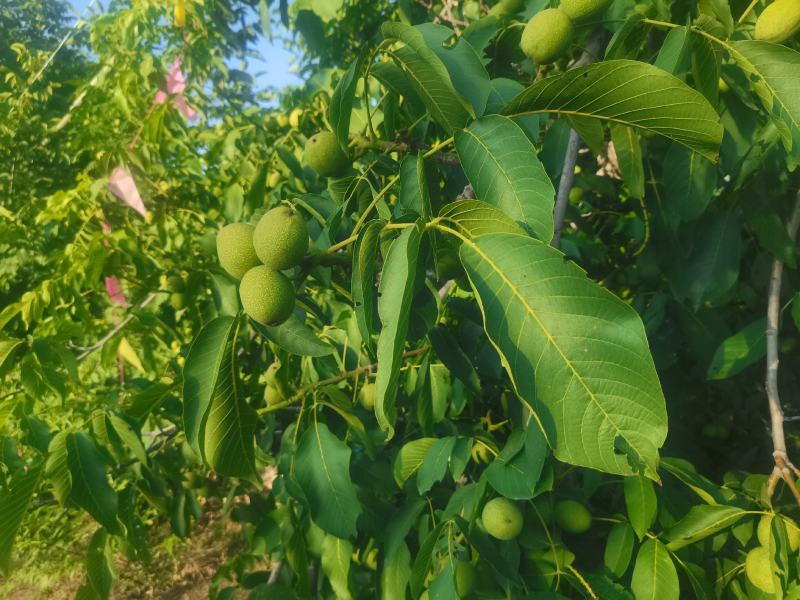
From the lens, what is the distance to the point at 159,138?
8.57ft

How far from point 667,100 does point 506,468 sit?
677mm

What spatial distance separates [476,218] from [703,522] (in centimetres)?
77

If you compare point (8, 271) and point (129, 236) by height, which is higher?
point (129, 236)

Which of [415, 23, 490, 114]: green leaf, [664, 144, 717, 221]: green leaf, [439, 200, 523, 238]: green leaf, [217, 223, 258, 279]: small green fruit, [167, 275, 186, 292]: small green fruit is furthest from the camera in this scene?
[167, 275, 186, 292]: small green fruit

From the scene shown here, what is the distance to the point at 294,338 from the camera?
99 cm

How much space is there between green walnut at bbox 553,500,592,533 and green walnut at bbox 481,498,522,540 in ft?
0.56

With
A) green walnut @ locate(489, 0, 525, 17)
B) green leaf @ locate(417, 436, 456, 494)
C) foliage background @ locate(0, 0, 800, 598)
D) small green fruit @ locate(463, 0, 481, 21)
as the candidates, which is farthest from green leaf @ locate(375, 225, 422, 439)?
small green fruit @ locate(463, 0, 481, 21)

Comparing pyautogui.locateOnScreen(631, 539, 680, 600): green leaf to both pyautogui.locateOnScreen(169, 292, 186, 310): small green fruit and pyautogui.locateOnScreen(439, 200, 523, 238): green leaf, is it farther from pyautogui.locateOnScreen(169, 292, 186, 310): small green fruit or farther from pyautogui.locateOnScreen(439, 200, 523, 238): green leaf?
pyautogui.locateOnScreen(169, 292, 186, 310): small green fruit

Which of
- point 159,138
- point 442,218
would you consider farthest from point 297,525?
point 159,138

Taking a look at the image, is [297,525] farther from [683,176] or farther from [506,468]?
[683,176]

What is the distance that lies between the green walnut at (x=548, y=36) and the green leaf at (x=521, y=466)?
0.66 meters

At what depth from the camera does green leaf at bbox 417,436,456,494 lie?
1.15 meters

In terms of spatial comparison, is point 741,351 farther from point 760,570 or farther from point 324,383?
point 324,383

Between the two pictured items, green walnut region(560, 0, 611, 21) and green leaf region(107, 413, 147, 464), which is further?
green leaf region(107, 413, 147, 464)
